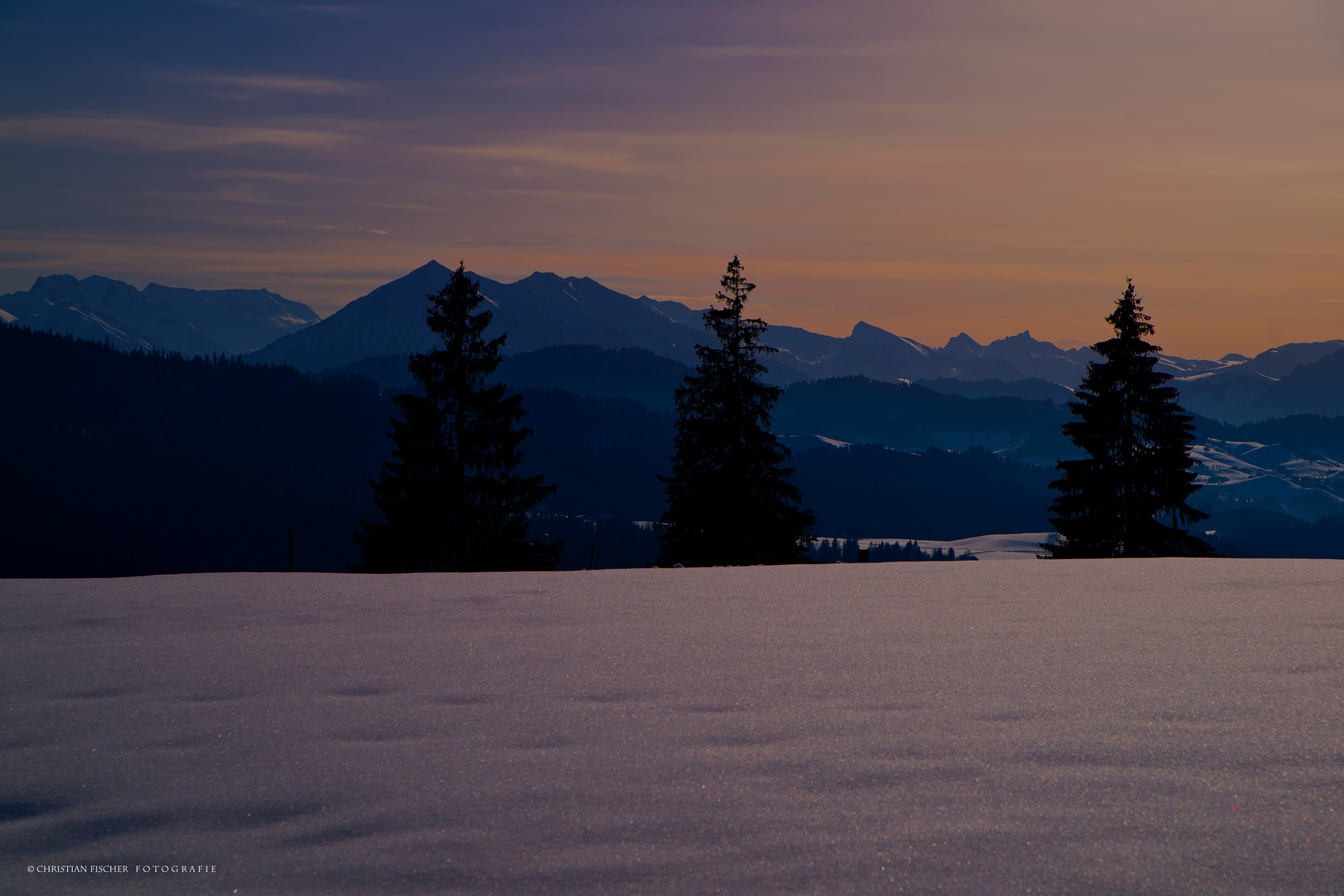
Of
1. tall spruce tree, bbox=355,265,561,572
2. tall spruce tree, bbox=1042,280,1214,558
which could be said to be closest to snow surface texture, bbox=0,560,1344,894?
tall spruce tree, bbox=355,265,561,572

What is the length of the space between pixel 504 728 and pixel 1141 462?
106ft

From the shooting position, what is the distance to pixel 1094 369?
33312 mm

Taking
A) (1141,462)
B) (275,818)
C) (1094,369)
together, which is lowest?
(275,818)

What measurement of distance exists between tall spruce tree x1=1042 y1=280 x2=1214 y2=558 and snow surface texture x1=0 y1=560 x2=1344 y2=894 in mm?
25791

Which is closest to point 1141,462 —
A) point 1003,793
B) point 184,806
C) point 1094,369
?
point 1094,369

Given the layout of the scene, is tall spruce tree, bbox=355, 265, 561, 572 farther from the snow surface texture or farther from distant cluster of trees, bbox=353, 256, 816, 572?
the snow surface texture

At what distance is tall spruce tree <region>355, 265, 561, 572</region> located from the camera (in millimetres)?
32062

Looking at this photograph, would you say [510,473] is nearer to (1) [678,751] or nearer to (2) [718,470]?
(2) [718,470]

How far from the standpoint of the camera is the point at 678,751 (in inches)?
201

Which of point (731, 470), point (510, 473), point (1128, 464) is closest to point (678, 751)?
point (731, 470)

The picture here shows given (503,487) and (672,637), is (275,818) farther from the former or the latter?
(503,487)

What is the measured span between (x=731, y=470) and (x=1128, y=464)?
550 inches

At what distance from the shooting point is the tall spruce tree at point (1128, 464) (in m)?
32.5

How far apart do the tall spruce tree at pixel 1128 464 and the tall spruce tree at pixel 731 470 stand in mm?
9682
